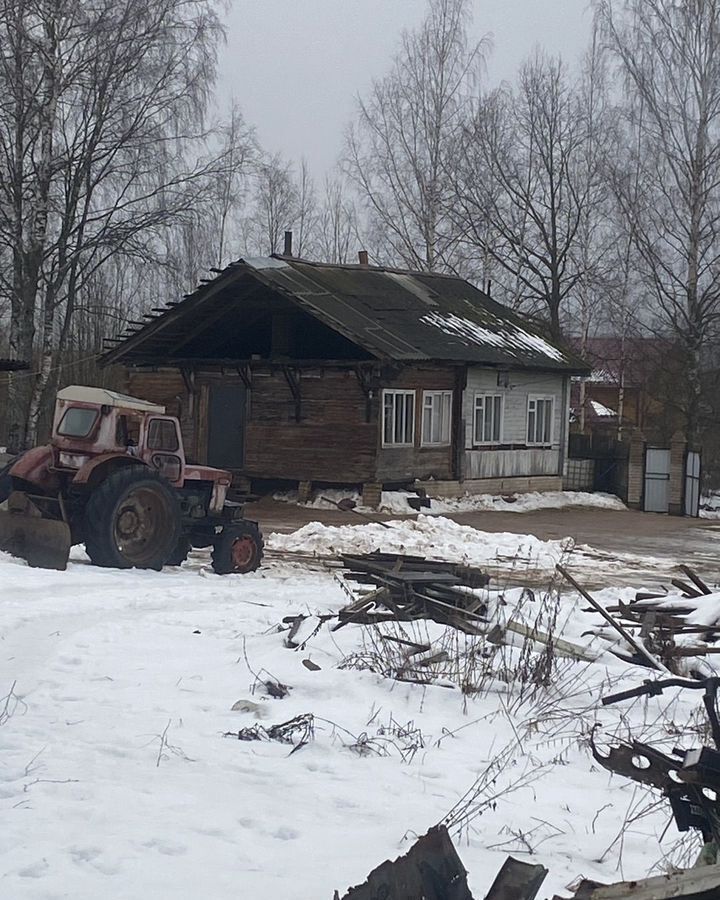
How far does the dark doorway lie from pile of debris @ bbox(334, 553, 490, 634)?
47.0 ft

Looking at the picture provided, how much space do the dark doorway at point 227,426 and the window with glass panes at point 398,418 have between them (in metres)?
3.26

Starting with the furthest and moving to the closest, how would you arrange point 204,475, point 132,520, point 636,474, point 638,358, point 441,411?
point 638,358, point 636,474, point 441,411, point 204,475, point 132,520

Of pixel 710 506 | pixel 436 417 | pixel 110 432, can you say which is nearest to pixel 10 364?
pixel 110 432

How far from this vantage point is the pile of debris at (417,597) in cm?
918

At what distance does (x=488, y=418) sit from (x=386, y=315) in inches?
141

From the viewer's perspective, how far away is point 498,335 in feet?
90.8

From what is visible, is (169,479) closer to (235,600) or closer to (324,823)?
(235,600)

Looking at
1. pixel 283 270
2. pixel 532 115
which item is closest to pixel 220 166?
pixel 283 270

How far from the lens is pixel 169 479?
13617 mm

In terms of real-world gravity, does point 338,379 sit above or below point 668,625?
above

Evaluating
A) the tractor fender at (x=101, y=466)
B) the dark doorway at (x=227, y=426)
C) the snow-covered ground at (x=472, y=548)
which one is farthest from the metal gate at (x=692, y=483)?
the tractor fender at (x=101, y=466)

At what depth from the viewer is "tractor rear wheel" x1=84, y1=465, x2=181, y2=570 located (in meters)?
12.5

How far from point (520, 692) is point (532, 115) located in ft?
112

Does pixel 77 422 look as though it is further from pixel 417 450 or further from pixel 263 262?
pixel 417 450
